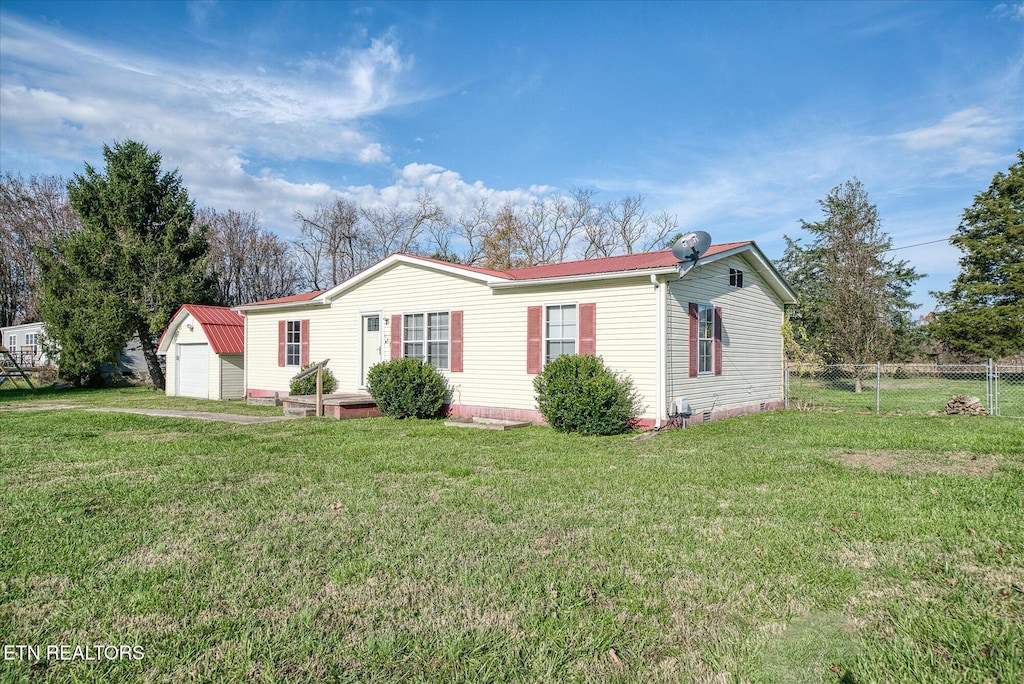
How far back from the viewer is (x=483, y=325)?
39.6 ft

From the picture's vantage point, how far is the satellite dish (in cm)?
977

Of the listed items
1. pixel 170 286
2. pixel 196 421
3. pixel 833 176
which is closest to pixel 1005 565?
pixel 196 421

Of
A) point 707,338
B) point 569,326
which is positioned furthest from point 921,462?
point 569,326

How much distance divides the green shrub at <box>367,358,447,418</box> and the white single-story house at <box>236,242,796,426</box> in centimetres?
53

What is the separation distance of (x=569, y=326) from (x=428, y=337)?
378cm

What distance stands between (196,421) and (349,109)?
10139mm

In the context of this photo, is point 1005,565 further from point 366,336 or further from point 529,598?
point 366,336

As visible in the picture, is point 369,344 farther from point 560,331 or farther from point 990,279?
point 990,279

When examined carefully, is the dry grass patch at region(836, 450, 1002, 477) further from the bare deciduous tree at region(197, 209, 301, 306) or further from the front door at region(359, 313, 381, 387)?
the bare deciduous tree at region(197, 209, 301, 306)

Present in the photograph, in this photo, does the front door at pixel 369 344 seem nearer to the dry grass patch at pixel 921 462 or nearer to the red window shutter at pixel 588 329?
the red window shutter at pixel 588 329

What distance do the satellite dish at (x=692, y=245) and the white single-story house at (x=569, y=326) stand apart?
0.35 meters

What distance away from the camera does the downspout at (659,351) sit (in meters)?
9.80

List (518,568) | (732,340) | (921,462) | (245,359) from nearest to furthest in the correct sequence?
1. (518,568)
2. (921,462)
3. (732,340)
4. (245,359)

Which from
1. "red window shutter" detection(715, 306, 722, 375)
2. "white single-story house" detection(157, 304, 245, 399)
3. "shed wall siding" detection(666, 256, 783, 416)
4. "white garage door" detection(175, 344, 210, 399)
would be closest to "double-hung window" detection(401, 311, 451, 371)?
"shed wall siding" detection(666, 256, 783, 416)
